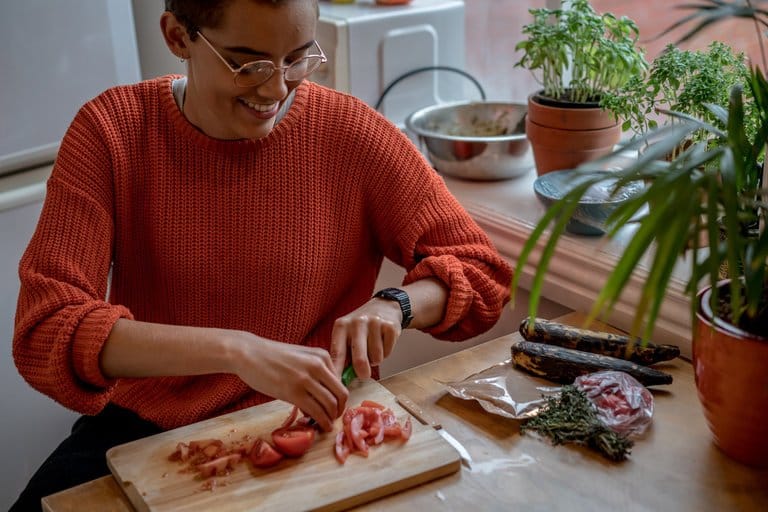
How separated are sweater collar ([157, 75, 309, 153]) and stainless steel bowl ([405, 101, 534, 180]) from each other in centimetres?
55

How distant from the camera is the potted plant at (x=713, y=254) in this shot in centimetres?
86

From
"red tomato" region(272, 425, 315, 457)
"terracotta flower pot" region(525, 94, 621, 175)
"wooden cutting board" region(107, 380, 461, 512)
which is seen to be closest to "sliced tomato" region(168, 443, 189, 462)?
"wooden cutting board" region(107, 380, 461, 512)

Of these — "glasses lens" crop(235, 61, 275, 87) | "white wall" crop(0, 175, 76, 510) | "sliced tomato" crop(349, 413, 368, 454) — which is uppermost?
"glasses lens" crop(235, 61, 275, 87)

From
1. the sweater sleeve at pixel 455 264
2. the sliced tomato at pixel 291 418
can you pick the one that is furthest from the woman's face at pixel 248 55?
the sliced tomato at pixel 291 418

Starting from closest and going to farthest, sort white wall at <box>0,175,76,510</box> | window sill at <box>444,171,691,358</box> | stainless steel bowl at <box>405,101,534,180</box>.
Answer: window sill at <box>444,171,691,358</box> → white wall at <box>0,175,76,510</box> → stainless steel bowl at <box>405,101,534,180</box>

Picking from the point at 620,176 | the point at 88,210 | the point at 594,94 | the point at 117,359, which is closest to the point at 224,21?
the point at 88,210

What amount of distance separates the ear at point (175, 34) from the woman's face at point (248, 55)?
0.7 inches

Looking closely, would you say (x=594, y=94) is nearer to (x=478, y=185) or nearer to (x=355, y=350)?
(x=478, y=185)

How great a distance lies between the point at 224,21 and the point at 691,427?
Result: 828mm

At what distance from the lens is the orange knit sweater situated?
4.62ft

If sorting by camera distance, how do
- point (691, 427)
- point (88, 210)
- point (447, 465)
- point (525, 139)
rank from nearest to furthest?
point (447, 465), point (691, 427), point (88, 210), point (525, 139)

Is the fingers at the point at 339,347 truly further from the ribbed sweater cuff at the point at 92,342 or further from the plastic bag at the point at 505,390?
the ribbed sweater cuff at the point at 92,342

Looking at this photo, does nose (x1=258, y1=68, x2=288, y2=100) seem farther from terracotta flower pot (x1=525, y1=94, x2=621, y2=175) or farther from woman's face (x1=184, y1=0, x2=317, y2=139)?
terracotta flower pot (x1=525, y1=94, x2=621, y2=175)

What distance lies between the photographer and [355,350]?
130 cm
